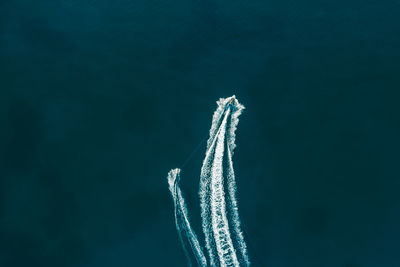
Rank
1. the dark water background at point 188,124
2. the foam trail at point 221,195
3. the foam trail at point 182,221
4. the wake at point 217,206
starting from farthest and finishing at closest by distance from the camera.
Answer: the dark water background at point 188,124, the foam trail at point 182,221, the foam trail at point 221,195, the wake at point 217,206

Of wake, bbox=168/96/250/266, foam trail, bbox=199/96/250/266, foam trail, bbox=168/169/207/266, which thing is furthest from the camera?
foam trail, bbox=168/169/207/266

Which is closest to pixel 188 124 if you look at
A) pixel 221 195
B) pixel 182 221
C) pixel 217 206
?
pixel 221 195

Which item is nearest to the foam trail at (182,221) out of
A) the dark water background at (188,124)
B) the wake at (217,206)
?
the wake at (217,206)

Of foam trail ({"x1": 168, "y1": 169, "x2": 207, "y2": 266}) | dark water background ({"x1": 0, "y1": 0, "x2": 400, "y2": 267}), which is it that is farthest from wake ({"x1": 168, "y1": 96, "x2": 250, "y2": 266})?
dark water background ({"x1": 0, "y1": 0, "x2": 400, "y2": 267})

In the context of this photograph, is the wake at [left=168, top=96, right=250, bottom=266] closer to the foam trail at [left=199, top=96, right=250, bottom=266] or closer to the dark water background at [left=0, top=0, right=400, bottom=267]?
the foam trail at [left=199, top=96, right=250, bottom=266]

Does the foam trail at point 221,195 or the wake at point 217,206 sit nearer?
the wake at point 217,206

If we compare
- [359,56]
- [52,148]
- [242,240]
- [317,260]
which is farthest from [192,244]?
[359,56]

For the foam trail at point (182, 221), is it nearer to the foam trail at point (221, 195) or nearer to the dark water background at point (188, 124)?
the dark water background at point (188, 124)

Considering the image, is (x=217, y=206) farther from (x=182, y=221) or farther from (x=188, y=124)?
(x=188, y=124)
